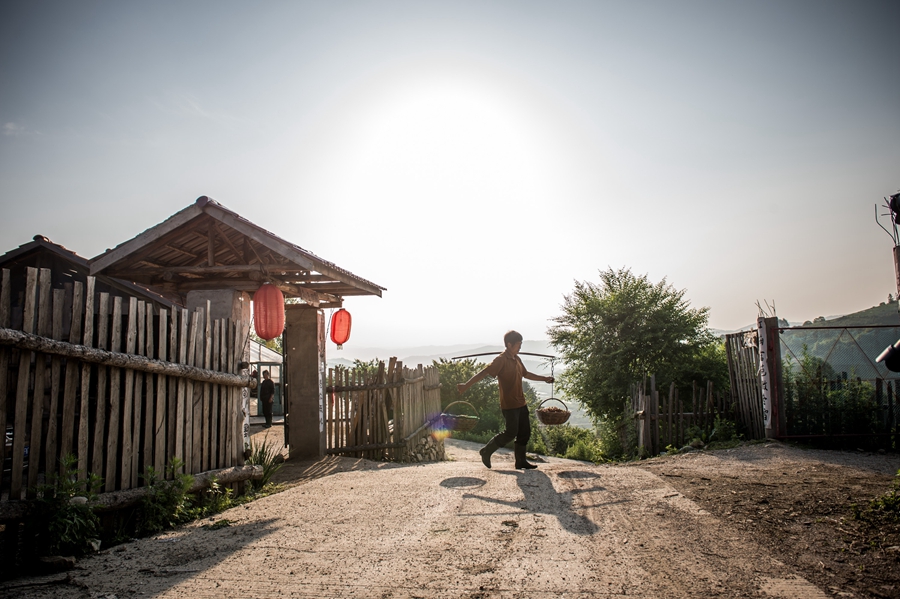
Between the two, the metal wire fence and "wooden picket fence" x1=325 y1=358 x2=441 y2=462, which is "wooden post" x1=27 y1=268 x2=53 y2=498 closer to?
"wooden picket fence" x1=325 y1=358 x2=441 y2=462

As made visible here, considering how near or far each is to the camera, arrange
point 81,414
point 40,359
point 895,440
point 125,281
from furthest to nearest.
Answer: point 895,440
point 125,281
point 81,414
point 40,359

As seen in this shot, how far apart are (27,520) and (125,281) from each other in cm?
568

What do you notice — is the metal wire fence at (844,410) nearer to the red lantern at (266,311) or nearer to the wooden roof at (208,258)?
the wooden roof at (208,258)

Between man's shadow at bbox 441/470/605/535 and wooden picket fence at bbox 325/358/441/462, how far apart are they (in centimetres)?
406

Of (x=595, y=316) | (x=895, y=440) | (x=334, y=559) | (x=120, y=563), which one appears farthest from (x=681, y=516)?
(x=595, y=316)

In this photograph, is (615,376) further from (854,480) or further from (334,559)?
(334,559)

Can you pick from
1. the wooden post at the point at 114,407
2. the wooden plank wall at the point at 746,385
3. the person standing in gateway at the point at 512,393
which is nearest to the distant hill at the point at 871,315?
the wooden plank wall at the point at 746,385

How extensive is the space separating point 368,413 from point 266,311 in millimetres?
3043

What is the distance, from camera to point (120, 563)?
385 centimetres

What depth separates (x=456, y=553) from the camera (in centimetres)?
383

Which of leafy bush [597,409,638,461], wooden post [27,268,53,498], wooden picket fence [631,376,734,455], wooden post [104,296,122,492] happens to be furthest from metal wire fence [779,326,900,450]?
wooden post [27,268,53,498]

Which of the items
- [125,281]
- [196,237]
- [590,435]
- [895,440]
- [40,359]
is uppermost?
[196,237]

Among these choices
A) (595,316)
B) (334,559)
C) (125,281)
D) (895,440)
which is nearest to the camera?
(334,559)

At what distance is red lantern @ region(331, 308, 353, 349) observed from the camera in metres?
11.5
